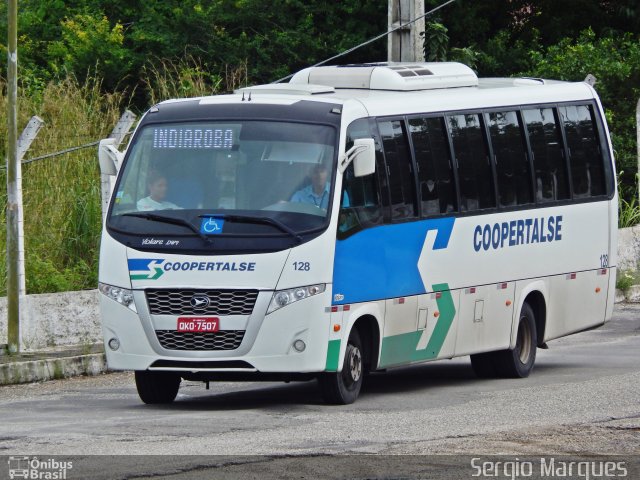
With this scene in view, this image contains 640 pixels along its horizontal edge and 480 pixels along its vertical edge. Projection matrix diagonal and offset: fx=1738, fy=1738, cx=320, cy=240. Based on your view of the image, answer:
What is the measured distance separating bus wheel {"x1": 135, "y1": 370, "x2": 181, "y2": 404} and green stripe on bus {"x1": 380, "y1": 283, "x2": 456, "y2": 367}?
1.76 metres

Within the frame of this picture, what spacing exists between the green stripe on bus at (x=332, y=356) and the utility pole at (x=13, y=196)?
16.7 ft

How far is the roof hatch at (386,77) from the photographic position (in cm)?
1572

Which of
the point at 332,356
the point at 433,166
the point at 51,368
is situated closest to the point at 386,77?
the point at 433,166

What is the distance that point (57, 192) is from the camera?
21.1 m

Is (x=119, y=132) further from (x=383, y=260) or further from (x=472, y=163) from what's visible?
(x=383, y=260)

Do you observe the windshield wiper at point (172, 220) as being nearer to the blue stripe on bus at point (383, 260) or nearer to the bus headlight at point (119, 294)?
the bus headlight at point (119, 294)

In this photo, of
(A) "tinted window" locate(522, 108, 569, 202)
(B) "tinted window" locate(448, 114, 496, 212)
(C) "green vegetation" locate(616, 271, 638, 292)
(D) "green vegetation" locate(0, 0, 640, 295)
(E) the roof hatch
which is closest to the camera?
(E) the roof hatch

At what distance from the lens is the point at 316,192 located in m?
13.7

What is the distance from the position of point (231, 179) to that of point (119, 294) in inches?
50.1

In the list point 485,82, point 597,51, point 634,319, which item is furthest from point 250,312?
point 597,51

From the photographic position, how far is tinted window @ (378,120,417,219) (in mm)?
14758

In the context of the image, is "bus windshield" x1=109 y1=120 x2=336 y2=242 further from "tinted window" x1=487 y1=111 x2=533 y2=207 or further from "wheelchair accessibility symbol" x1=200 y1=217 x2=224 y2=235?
"tinted window" x1=487 y1=111 x2=533 y2=207

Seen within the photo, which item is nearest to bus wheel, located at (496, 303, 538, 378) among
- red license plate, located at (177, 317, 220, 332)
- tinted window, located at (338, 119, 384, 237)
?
tinted window, located at (338, 119, 384, 237)

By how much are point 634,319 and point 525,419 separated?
427 inches
